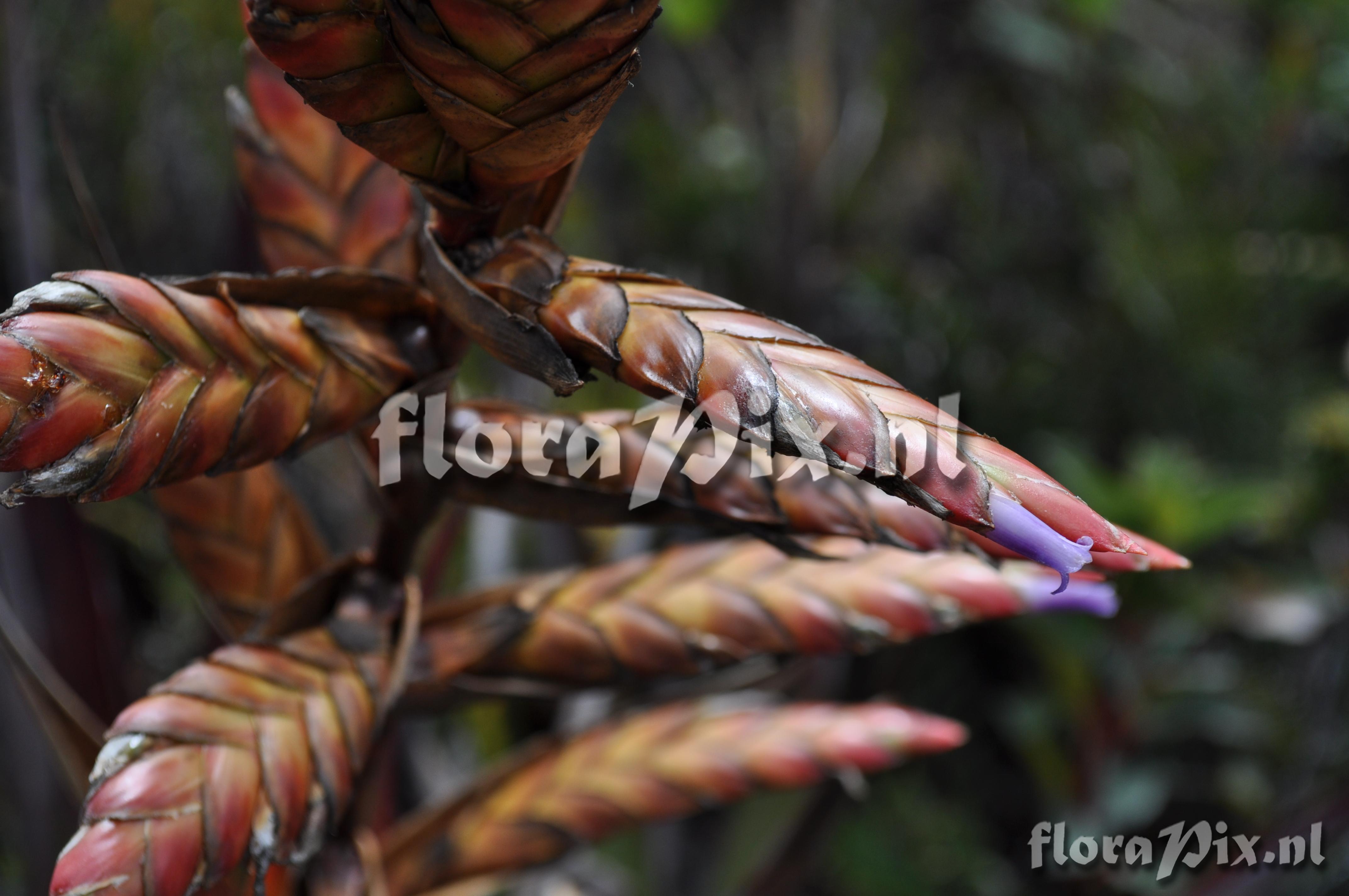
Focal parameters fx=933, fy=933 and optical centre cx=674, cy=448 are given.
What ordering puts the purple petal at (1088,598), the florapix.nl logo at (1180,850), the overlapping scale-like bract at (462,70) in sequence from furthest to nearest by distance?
1. the florapix.nl logo at (1180,850)
2. the purple petal at (1088,598)
3. the overlapping scale-like bract at (462,70)

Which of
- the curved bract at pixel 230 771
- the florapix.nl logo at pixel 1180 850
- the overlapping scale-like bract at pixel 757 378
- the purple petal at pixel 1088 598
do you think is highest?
the overlapping scale-like bract at pixel 757 378

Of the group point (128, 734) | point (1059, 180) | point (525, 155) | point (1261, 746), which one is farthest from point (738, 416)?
point (1059, 180)

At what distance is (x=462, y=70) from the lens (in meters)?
0.19

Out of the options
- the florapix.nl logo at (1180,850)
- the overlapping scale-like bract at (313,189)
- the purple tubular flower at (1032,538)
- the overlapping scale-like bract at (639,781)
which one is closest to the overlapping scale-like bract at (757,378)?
the purple tubular flower at (1032,538)

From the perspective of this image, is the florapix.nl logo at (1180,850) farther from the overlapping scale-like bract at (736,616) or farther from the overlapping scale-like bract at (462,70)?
the overlapping scale-like bract at (462,70)

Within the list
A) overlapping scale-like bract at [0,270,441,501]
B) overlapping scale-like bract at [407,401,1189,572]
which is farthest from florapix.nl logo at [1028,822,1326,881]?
overlapping scale-like bract at [0,270,441,501]

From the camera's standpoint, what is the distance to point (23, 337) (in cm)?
20

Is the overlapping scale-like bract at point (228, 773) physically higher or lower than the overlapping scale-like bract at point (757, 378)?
lower

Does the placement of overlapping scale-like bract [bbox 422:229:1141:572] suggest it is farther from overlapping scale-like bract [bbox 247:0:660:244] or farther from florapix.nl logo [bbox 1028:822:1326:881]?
florapix.nl logo [bbox 1028:822:1326:881]

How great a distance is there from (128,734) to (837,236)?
3.51ft

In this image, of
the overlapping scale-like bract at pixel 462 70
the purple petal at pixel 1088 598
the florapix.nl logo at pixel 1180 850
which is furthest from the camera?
the florapix.nl logo at pixel 1180 850

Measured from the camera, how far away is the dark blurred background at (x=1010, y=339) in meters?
0.65

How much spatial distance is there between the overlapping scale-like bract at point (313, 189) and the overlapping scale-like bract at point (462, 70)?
12cm

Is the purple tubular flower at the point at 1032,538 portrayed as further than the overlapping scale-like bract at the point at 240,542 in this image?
No
